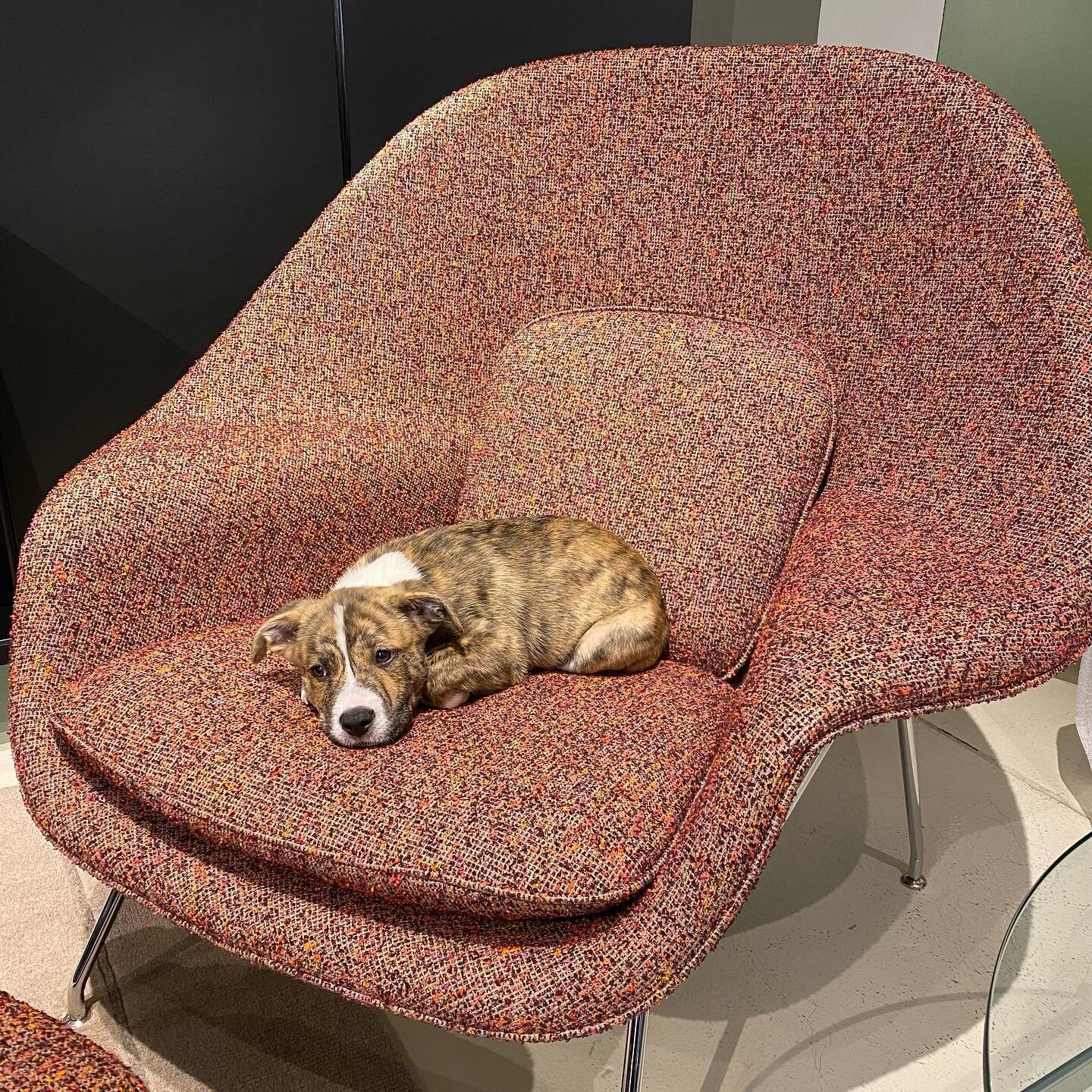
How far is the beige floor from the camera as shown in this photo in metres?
1.35

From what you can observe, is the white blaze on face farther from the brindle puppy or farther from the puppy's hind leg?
the puppy's hind leg

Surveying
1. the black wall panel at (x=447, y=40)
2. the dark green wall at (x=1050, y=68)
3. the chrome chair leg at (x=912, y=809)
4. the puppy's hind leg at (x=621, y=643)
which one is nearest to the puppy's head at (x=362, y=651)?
the puppy's hind leg at (x=621, y=643)

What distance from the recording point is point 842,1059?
136 centimetres

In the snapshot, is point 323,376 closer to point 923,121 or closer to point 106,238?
point 106,238

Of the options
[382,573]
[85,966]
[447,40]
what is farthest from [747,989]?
[447,40]

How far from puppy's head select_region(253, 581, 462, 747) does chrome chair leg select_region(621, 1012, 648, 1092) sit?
1.28ft

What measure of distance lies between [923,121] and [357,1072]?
4.92 feet

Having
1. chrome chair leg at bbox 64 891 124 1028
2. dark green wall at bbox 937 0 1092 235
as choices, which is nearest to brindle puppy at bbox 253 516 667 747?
chrome chair leg at bbox 64 891 124 1028

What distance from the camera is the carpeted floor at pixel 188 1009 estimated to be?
4.40ft

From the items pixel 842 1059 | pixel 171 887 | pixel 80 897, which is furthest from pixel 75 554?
pixel 842 1059

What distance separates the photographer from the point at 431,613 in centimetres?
125

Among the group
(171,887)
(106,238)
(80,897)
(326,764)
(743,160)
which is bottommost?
(80,897)

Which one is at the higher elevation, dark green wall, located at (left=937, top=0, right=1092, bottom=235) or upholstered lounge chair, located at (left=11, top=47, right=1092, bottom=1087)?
dark green wall, located at (left=937, top=0, right=1092, bottom=235)

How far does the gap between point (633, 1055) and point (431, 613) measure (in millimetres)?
539
